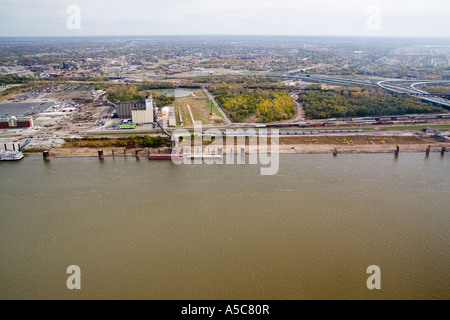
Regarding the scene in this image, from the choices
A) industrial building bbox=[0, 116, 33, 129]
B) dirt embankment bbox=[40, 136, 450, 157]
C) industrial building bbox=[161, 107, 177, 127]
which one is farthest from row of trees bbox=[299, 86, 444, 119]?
industrial building bbox=[0, 116, 33, 129]

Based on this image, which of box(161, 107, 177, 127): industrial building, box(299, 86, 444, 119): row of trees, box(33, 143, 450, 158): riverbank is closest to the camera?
box(33, 143, 450, 158): riverbank

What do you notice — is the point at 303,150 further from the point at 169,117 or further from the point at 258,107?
the point at 169,117

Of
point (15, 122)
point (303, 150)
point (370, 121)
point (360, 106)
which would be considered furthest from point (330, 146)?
point (15, 122)

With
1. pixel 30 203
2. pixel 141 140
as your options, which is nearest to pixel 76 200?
pixel 30 203

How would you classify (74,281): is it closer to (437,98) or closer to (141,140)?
(141,140)

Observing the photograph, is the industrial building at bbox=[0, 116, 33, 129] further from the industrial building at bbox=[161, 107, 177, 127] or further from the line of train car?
the line of train car

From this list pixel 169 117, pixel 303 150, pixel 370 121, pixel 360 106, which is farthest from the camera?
pixel 360 106
